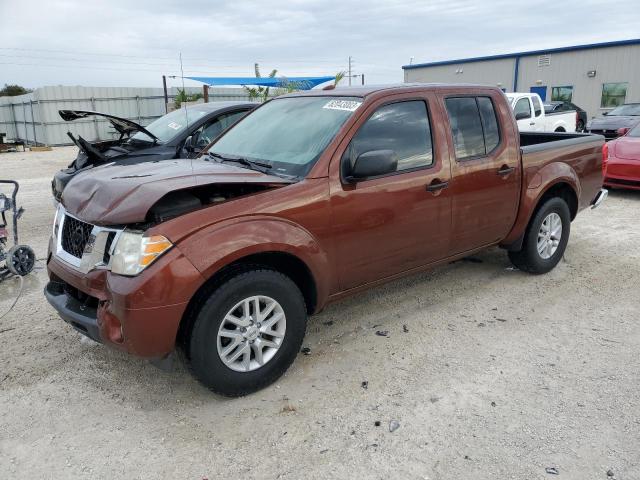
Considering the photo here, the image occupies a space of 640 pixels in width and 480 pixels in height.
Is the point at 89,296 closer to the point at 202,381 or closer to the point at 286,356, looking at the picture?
the point at 202,381

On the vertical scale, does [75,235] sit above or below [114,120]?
below

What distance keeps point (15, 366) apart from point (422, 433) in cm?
277

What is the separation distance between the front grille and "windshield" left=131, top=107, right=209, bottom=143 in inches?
156

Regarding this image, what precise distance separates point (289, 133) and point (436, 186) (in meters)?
1.17

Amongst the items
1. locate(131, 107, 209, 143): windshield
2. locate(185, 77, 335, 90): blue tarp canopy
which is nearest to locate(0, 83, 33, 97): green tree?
locate(185, 77, 335, 90): blue tarp canopy

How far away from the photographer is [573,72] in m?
28.0

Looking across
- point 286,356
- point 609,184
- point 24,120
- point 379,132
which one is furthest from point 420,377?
point 24,120

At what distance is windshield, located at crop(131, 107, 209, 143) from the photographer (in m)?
7.33

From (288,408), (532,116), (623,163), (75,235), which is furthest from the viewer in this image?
(532,116)

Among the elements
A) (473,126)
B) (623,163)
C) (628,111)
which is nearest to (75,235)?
(473,126)

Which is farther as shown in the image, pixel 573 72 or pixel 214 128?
pixel 573 72

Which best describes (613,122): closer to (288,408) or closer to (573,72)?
(573,72)

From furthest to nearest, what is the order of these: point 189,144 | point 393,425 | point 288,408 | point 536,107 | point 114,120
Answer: point 536,107 → point 189,144 → point 114,120 → point 288,408 → point 393,425

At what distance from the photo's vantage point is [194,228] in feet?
9.53
